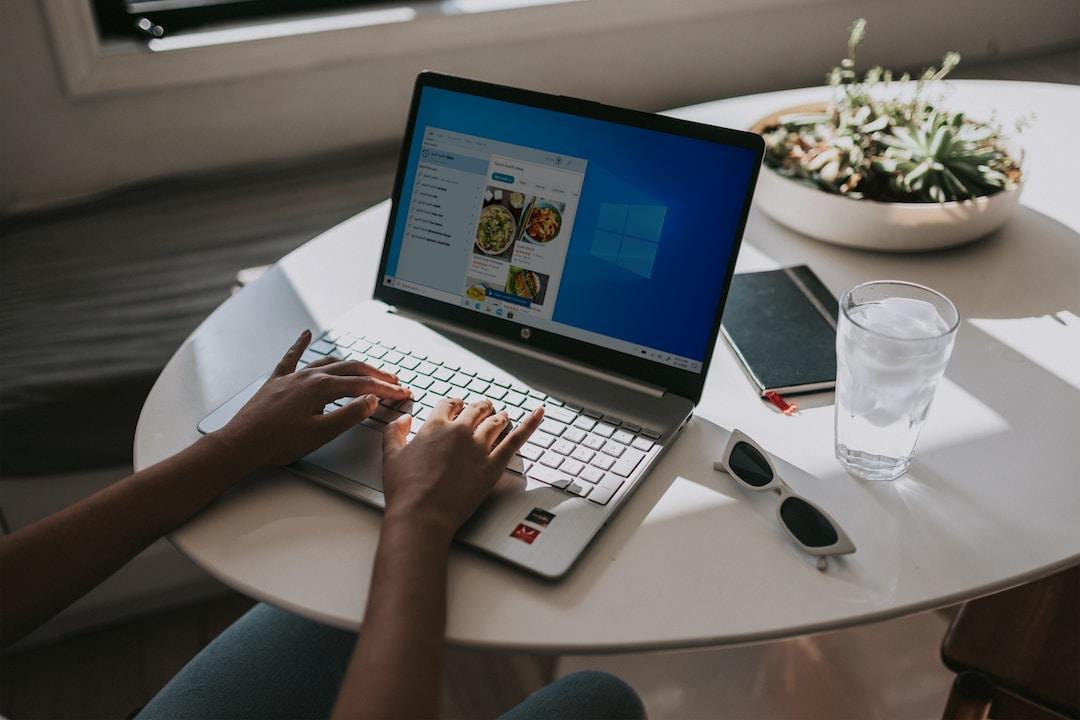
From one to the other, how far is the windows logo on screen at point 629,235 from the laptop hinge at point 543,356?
0.36 feet

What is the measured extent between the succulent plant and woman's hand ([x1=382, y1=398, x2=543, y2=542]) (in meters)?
0.59

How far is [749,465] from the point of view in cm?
84

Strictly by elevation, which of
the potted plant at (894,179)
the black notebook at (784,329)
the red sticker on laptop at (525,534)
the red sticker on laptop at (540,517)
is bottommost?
the red sticker on laptop at (525,534)

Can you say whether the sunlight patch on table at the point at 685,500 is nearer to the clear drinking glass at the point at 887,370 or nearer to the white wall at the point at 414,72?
the clear drinking glass at the point at 887,370

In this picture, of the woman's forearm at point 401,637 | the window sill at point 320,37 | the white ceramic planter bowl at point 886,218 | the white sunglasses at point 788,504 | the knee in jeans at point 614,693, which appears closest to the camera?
the woman's forearm at point 401,637

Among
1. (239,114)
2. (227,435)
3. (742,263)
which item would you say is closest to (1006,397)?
(742,263)

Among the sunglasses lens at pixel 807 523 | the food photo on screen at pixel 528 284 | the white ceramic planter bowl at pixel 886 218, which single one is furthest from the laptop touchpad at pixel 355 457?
the white ceramic planter bowl at pixel 886 218

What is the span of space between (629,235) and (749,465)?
0.84 ft

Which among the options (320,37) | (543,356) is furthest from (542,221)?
(320,37)

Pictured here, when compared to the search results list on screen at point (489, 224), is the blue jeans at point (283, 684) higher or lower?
lower

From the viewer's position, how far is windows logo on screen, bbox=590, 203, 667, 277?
3.04ft

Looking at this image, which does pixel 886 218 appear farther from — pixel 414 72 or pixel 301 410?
pixel 414 72

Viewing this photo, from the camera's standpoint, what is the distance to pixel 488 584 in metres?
0.74

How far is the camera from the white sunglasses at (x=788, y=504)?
0.76 meters
